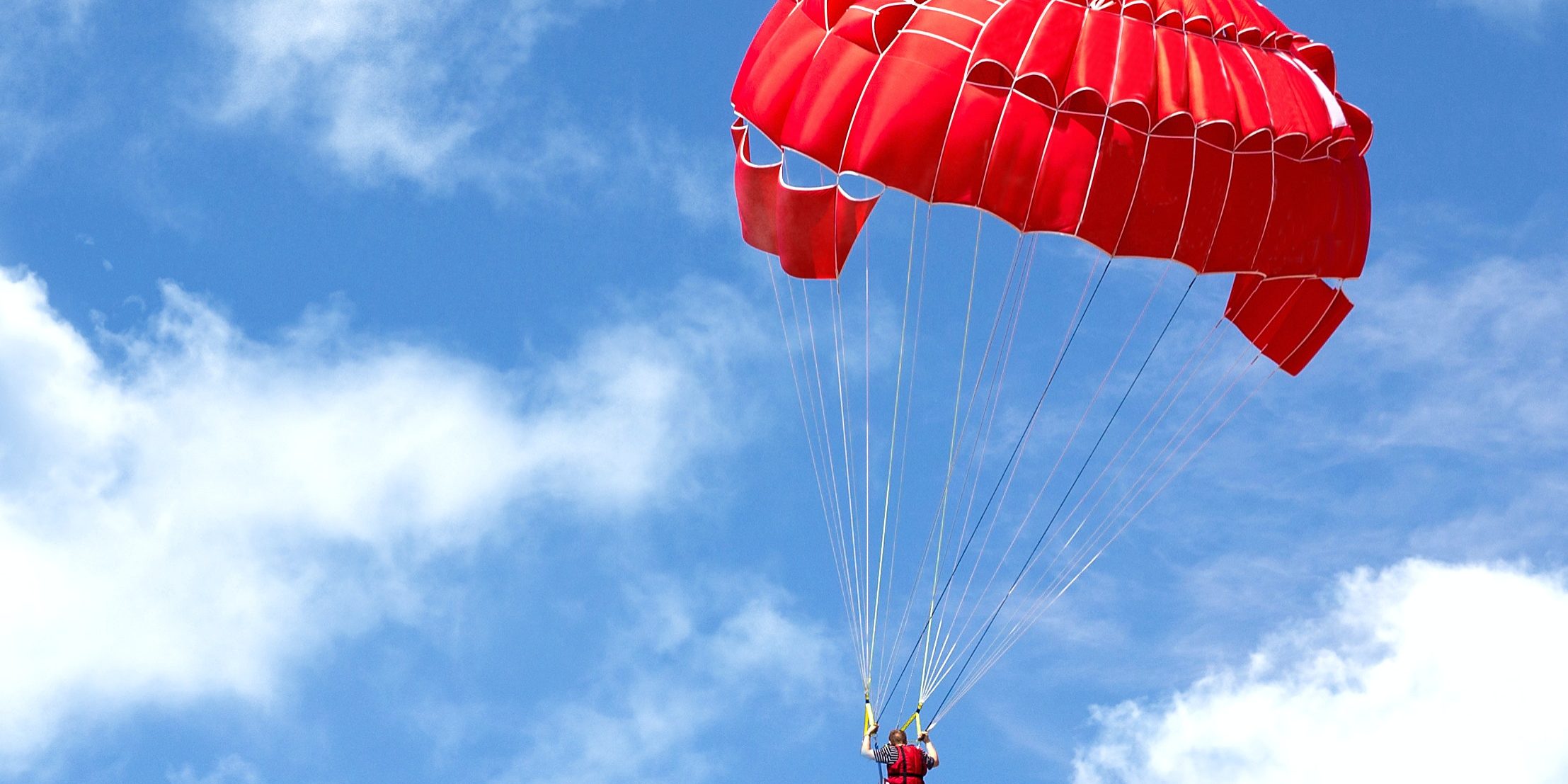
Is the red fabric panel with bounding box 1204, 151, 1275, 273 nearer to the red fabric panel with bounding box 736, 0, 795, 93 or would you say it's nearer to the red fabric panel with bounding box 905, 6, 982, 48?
the red fabric panel with bounding box 905, 6, 982, 48

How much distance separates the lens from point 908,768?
2444 centimetres

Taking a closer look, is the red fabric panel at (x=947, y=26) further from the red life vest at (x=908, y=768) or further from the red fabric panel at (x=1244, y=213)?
the red life vest at (x=908, y=768)

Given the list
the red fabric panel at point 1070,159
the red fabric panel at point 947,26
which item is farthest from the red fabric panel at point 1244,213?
the red fabric panel at point 947,26

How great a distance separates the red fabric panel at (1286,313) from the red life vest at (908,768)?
733cm

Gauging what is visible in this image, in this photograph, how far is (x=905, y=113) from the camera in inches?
999

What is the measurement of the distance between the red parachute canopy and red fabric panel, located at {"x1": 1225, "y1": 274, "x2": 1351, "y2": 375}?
1038mm

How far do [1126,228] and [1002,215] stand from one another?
146 centimetres

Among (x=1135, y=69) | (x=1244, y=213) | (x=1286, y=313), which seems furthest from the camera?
(x=1286, y=313)

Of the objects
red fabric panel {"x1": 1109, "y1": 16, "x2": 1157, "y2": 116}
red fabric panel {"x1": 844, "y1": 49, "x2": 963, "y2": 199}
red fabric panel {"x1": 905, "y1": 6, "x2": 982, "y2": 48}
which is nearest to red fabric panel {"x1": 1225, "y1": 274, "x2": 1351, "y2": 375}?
red fabric panel {"x1": 1109, "y1": 16, "x2": 1157, "y2": 116}

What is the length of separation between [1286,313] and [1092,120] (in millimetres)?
4400

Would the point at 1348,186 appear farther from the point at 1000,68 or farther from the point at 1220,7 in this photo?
the point at 1000,68

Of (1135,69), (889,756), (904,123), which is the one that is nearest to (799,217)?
(904,123)

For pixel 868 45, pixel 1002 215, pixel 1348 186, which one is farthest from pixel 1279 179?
pixel 868 45

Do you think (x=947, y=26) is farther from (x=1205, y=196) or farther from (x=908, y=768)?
(x=908, y=768)
